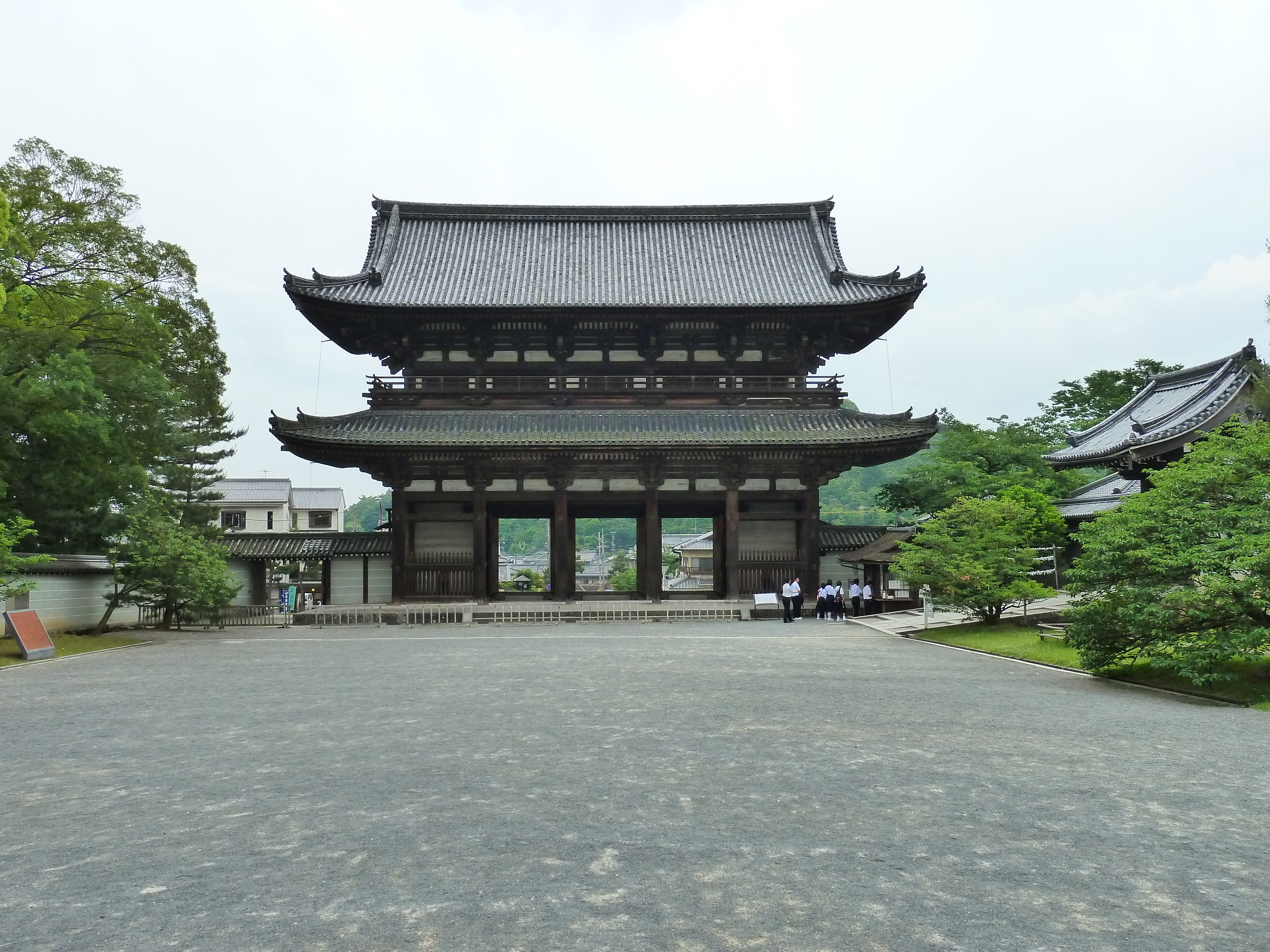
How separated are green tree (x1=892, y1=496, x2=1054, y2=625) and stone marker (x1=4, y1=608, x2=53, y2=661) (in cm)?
2065

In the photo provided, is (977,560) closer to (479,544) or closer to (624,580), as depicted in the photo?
(479,544)

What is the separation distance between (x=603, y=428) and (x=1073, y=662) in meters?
18.4

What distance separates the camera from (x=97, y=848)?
235 inches

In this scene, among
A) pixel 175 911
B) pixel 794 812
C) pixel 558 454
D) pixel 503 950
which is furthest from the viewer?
pixel 558 454

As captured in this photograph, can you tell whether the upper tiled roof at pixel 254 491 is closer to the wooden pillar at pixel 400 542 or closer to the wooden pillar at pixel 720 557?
the wooden pillar at pixel 400 542

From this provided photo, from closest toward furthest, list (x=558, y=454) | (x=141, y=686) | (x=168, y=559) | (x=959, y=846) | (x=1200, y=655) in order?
1. (x=959, y=846)
2. (x=1200, y=655)
3. (x=141, y=686)
4. (x=168, y=559)
5. (x=558, y=454)

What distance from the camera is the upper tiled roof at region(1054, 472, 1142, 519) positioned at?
96.9 feet

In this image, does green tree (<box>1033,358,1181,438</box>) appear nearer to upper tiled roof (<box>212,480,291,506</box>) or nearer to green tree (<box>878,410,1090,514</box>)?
green tree (<box>878,410,1090,514</box>)

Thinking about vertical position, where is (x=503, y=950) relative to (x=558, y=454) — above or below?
below

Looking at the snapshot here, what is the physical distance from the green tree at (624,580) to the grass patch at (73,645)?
53566mm

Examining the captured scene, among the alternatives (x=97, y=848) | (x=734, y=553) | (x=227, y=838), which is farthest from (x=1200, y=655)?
(x=734, y=553)

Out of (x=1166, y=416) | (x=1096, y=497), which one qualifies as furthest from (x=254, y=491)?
(x=1166, y=416)

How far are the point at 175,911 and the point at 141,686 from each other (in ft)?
36.0

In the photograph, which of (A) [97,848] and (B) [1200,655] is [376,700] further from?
(B) [1200,655]
